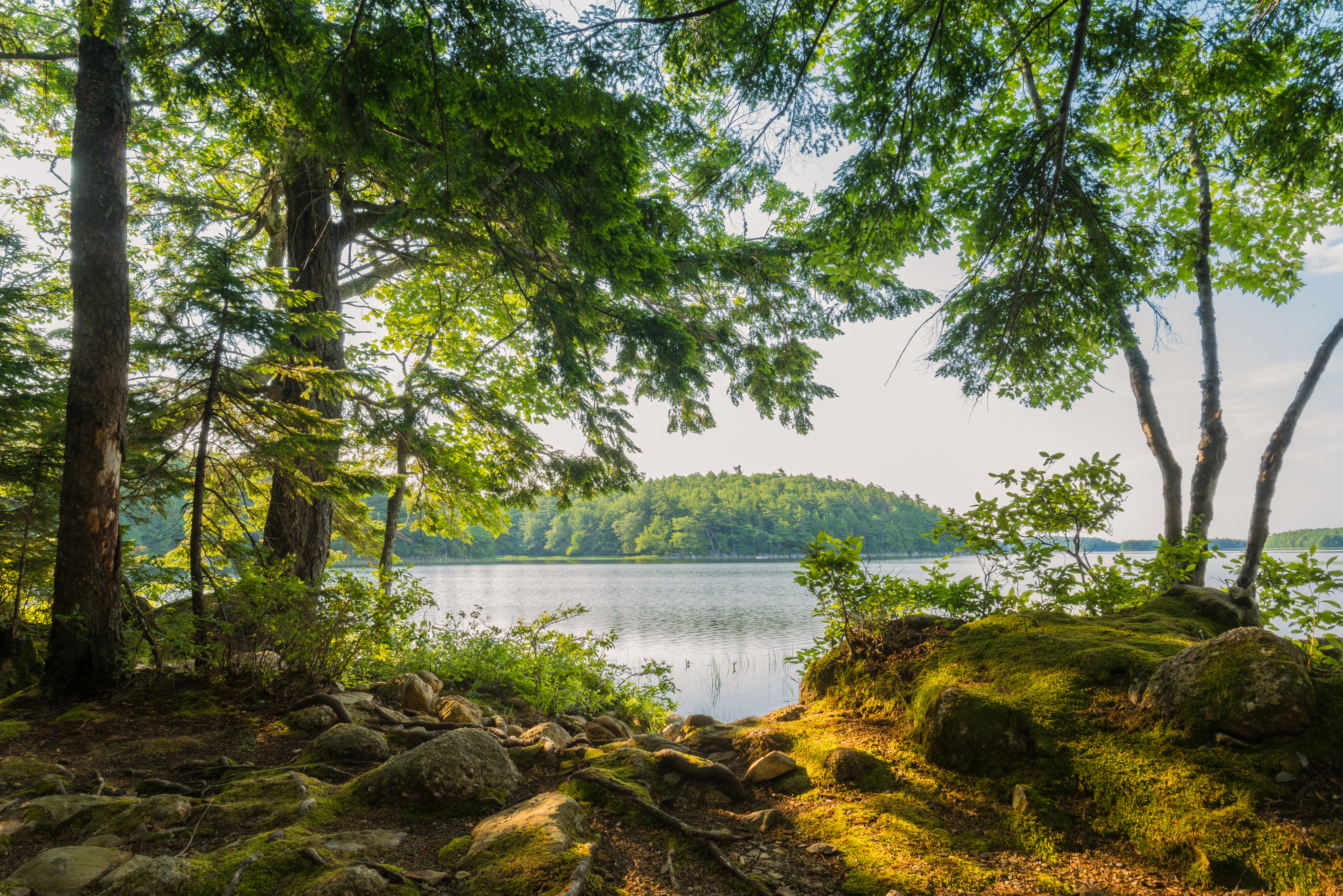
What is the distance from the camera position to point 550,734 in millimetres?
4453

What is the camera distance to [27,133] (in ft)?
29.0

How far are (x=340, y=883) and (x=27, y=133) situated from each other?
1326 centimetres

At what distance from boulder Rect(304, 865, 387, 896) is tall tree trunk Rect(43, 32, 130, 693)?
440cm

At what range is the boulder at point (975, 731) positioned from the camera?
295 centimetres

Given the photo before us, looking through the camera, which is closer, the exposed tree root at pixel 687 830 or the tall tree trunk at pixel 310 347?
the exposed tree root at pixel 687 830

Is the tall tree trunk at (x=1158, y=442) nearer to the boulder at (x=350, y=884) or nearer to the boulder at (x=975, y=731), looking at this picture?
→ the boulder at (x=975, y=731)

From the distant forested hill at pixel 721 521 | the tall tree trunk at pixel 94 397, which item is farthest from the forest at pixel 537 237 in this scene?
the distant forested hill at pixel 721 521

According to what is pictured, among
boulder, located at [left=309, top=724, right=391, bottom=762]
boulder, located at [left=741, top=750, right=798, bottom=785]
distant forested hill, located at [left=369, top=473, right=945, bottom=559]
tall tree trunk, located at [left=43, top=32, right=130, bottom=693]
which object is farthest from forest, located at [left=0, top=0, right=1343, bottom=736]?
distant forested hill, located at [left=369, top=473, right=945, bottom=559]

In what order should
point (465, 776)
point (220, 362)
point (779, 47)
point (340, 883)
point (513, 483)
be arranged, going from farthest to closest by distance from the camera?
point (513, 483), point (220, 362), point (779, 47), point (465, 776), point (340, 883)

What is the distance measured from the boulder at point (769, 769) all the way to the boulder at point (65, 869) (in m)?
2.93

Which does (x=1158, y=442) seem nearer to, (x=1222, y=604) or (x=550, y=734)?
(x=1222, y=604)

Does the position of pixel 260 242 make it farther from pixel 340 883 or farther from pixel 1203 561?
pixel 1203 561

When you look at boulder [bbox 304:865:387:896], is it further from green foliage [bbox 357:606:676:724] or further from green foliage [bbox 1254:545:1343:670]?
green foliage [bbox 357:606:676:724]

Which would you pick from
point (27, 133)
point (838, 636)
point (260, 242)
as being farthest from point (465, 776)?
point (27, 133)
